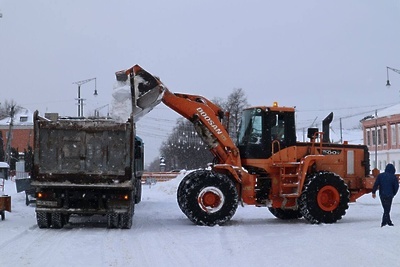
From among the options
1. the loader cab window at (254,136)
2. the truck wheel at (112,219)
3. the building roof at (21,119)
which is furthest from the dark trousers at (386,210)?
the building roof at (21,119)

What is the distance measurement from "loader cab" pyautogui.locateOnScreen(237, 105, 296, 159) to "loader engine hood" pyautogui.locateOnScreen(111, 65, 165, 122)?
285 cm

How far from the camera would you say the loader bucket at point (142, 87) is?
60.5ft

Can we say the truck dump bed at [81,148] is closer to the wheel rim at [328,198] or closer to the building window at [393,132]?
the wheel rim at [328,198]

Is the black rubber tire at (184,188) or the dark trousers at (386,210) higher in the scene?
the black rubber tire at (184,188)

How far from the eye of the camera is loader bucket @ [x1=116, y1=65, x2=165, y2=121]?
1845 centimetres

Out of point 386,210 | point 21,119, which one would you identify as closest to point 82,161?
point 386,210

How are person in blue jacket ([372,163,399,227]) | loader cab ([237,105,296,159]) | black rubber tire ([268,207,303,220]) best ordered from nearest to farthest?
person in blue jacket ([372,163,399,227]) < loader cab ([237,105,296,159]) < black rubber tire ([268,207,303,220])

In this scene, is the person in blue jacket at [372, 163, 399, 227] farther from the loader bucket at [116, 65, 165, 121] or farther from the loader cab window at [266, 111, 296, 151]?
the loader bucket at [116, 65, 165, 121]

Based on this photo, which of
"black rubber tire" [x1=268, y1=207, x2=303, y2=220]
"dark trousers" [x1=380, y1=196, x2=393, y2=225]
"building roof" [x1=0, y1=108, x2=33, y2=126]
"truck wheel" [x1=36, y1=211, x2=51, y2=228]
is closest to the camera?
"dark trousers" [x1=380, y1=196, x2=393, y2=225]

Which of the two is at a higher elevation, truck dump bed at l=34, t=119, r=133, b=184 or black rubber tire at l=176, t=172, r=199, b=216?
truck dump bed at l=34, t=119, r=133, b=184

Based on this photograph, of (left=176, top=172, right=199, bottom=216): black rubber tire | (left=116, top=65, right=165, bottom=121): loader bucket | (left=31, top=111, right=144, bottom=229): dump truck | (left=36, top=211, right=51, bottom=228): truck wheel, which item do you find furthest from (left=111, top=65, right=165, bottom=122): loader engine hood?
(left=36, top=211, right=51, bottom=228): truck wheel

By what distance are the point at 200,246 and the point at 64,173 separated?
483cm

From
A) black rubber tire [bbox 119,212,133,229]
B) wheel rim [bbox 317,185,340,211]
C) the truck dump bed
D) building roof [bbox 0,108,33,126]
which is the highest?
building roof [bbox 0,108,33,126]

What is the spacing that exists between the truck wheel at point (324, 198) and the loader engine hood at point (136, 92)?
16.0 ft
